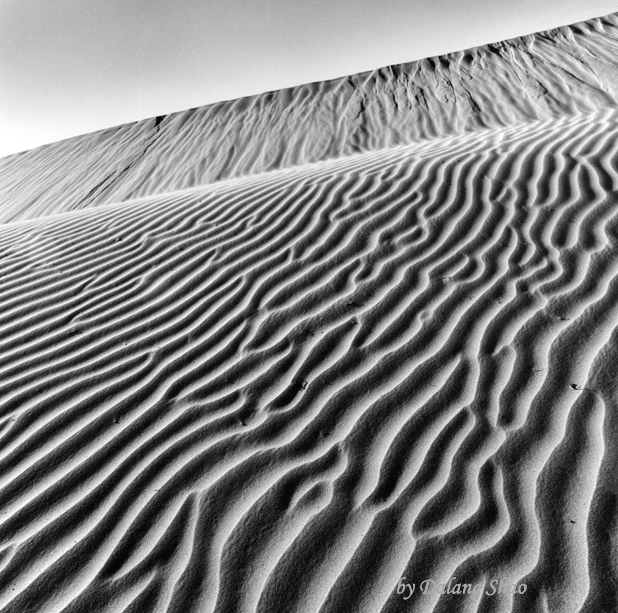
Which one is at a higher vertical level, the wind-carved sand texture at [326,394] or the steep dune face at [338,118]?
the steep dune face at [338,118]

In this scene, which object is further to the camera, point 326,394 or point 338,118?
point 338,118

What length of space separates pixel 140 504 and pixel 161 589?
1.43 feet

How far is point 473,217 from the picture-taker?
14.9 feet

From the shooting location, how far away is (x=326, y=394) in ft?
10.2

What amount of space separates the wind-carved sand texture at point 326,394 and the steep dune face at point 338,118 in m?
6.14

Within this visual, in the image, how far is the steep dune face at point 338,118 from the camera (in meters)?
11.9

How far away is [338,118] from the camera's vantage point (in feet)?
42.7

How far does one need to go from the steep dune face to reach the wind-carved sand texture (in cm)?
614

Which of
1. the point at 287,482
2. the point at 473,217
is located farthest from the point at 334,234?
the point at 287,482

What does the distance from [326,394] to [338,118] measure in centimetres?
1096

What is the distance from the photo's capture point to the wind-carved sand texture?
7.45 ft

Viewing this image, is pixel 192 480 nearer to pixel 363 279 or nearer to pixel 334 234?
pixel 363 279

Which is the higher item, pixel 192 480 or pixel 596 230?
pixel 596 230

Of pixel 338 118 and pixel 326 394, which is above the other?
pixel 338 118
